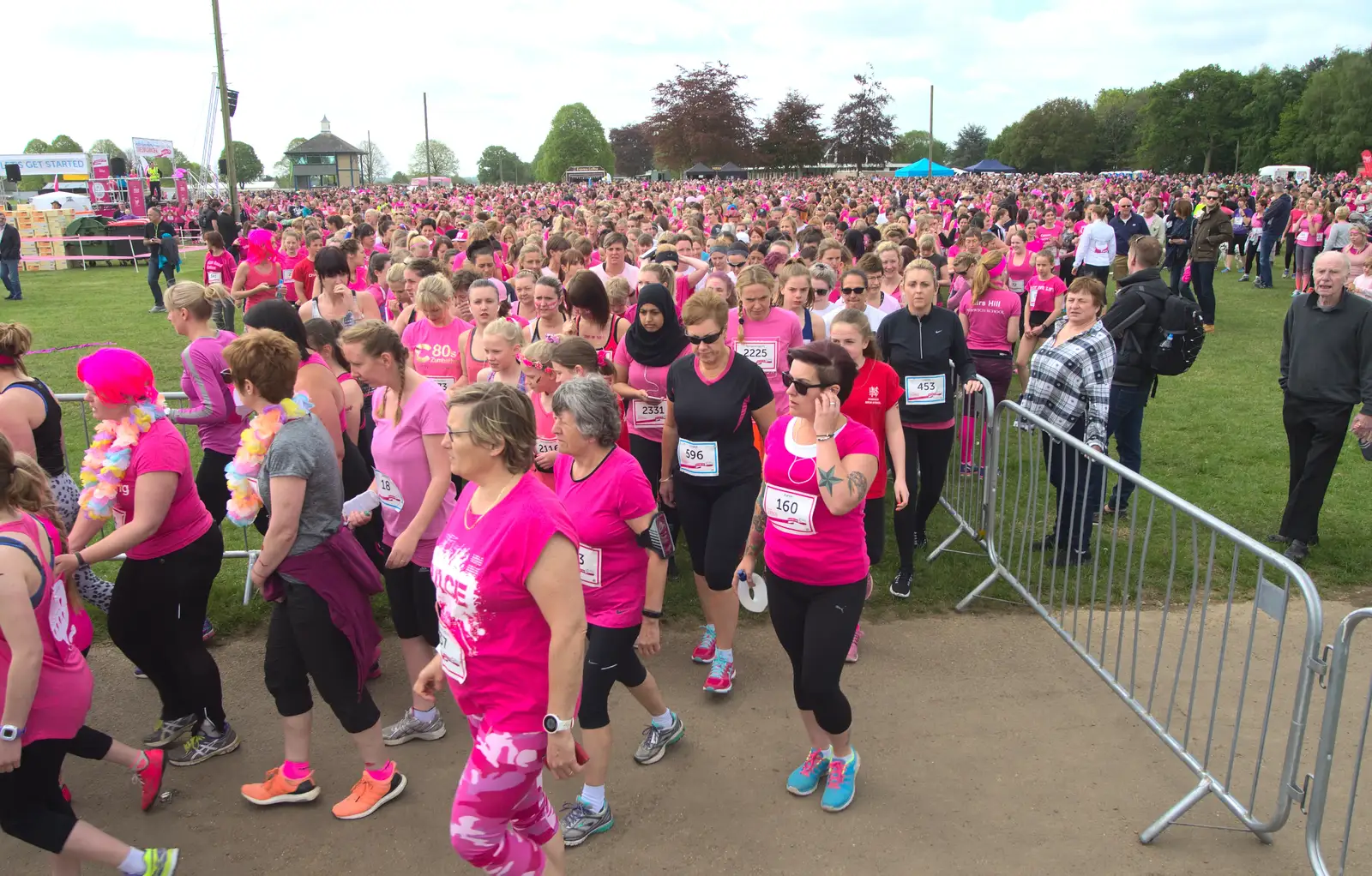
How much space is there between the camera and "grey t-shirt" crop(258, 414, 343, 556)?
11.3 feet

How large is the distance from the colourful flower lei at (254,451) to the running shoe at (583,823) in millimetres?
1757

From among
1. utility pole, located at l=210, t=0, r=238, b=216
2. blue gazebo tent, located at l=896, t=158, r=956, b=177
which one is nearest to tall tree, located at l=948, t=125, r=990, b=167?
blue gazebo tent, located at l=896, t=158, r=956, b=177

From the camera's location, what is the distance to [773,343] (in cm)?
557

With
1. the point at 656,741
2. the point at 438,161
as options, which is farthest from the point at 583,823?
the point at 438,161

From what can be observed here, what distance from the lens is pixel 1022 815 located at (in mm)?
3625

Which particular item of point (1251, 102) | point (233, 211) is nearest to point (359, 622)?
point (233, 211)

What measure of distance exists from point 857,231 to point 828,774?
27.2 feet

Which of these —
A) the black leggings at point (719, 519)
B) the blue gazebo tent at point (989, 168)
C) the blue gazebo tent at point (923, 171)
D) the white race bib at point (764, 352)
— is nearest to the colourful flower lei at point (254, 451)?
the black leggings at point (719, 519)

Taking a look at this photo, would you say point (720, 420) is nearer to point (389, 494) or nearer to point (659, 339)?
point (659, 339)

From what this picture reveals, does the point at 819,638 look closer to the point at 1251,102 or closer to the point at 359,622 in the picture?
the point at 359,622

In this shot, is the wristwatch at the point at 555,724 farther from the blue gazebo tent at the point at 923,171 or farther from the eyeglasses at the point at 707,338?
the blue gazebo tent at the point at 923,171

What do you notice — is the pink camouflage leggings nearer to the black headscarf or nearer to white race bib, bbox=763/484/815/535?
white race bib, bbox=763/484/815/535

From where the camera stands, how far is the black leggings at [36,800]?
2.97 meters

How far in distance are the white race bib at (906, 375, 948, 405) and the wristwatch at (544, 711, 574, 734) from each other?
376 centimetres
